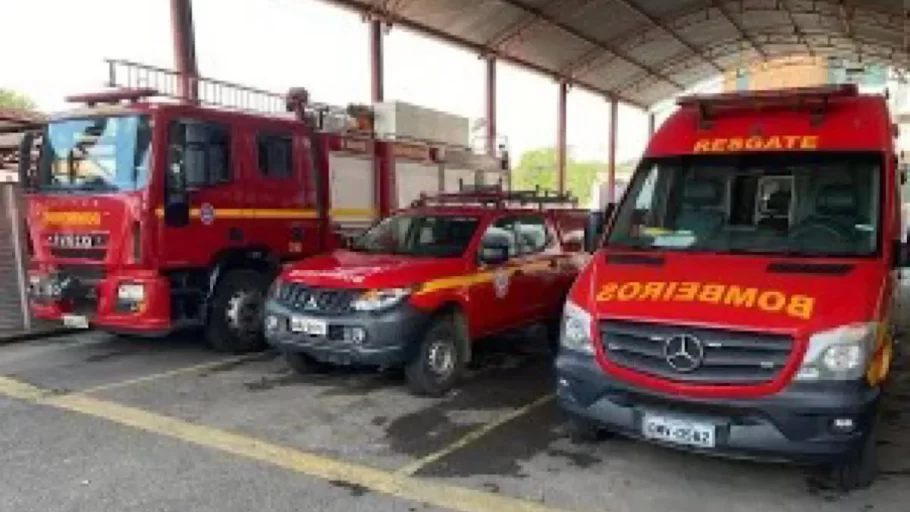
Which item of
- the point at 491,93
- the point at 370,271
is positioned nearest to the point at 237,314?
the point at 370,271

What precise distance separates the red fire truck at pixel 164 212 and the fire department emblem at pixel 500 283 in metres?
2.73

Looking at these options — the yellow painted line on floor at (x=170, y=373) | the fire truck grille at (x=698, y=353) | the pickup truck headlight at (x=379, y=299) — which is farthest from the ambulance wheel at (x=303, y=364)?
the fire truck grille at (x=698, y=353)

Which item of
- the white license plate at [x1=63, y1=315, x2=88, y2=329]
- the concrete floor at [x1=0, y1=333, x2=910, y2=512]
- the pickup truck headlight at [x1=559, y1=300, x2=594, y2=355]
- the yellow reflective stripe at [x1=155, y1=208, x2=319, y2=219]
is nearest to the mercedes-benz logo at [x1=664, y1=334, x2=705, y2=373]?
the pickup truck headlight at [x1=559, y1=300, x2=594, y2=355]

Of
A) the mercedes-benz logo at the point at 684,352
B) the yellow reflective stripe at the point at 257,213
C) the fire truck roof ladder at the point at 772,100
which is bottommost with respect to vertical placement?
the mercedes-benz logo at the point at 684,352

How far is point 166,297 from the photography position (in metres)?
7.28

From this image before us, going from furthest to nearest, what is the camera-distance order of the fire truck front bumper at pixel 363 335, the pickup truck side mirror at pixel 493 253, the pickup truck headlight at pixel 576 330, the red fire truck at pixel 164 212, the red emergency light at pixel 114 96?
the red emergency light at pixel 114 96 → the red fire truck at pixel 164 212 → the pickup truck side mirror at pixel 493 253 → the fire truck front bumper at pixel 363 335 → the pickup truck headlight at pixel 576 330

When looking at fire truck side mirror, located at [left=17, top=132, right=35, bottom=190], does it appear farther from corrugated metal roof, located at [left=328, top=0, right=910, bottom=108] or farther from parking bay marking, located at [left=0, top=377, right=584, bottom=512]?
corrugated metal roof, located at [left=328, top=0, right=910, bottom=108]

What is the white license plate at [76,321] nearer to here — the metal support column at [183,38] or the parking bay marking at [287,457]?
the parking bay marking at [287,457]

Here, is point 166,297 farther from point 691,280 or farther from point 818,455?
point 818,455

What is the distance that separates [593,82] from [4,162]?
1830 cm

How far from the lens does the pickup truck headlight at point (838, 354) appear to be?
3928 millimetres

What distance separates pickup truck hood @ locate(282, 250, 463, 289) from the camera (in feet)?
20.5

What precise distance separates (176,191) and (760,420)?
5588 mm

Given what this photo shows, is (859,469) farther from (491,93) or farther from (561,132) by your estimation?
(561,132)
